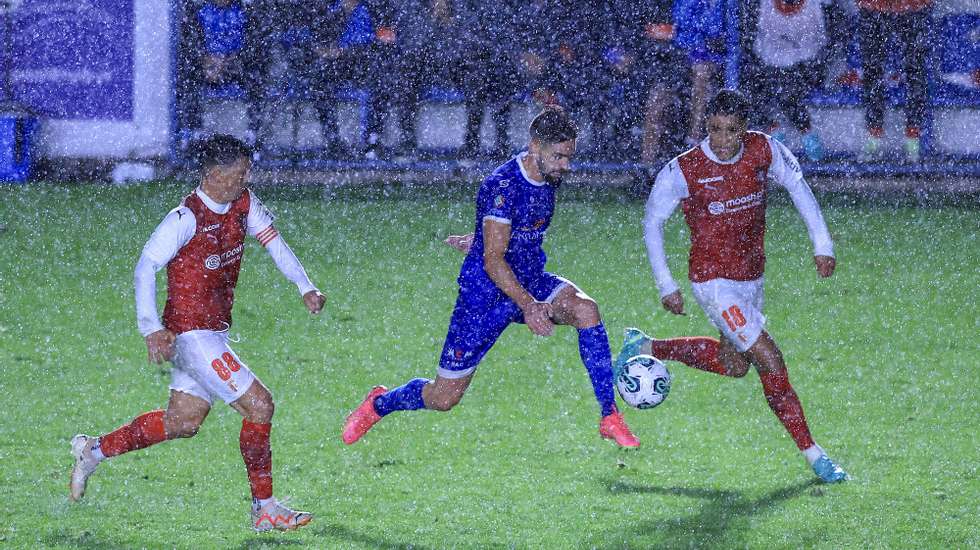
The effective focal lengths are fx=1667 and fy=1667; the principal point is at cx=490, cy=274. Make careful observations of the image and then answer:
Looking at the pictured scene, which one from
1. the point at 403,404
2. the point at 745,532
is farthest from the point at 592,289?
the point at 745,532

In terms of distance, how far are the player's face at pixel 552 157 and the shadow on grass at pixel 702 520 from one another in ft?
5.01

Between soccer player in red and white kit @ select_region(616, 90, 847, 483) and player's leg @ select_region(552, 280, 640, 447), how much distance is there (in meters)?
0.43

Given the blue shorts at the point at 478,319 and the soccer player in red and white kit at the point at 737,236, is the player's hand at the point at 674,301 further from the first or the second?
the blue shorts at the point at 478,319

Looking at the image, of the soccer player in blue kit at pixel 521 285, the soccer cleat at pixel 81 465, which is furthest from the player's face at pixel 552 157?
the soccer cleat at pixel 81 465

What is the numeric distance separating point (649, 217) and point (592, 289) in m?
4.57

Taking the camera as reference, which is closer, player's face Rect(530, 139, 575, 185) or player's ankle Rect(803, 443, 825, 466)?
player's face Rect(530, 139, 575, 185)

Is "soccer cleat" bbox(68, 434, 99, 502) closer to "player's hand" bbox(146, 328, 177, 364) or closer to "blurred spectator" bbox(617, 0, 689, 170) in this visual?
"player's hand" bbox(146, 328, 177, 364)

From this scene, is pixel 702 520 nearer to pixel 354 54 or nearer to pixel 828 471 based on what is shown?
pixel 828 471

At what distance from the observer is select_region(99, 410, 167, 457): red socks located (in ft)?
24.0

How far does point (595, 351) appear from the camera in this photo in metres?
7.77

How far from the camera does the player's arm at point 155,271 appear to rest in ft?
22.3

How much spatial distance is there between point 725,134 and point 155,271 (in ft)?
9.05

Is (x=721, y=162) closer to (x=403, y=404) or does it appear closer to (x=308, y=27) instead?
(x=403, y=404)

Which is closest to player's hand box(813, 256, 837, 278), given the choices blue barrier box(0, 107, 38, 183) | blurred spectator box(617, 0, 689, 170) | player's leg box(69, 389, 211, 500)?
player's leg box(69, 389, 211, 500)
